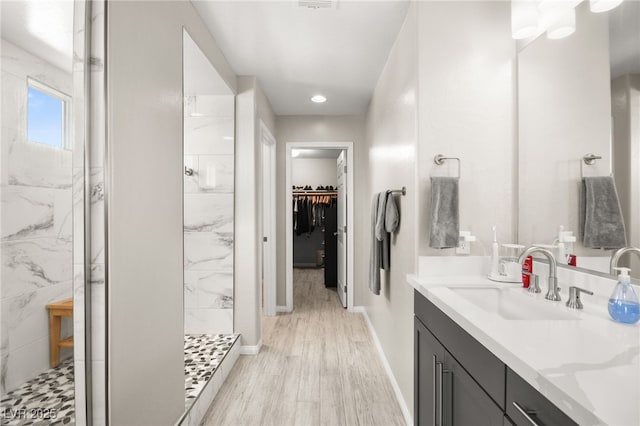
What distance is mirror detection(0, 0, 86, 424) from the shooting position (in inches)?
33.1

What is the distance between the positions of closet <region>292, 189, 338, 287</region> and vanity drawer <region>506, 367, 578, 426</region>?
14.9ft

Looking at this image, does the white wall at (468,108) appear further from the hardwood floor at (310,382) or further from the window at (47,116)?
the window at (47,116)

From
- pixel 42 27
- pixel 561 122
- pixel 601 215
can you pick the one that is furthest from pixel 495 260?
pixel 42 27

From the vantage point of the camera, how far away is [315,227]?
719cm

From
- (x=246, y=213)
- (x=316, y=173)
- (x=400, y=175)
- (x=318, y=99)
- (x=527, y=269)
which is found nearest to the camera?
(x=527, y=269)

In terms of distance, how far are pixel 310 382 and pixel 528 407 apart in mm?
1956

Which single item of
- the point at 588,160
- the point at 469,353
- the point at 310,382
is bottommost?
the point at 310,382

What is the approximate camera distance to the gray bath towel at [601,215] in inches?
46.6

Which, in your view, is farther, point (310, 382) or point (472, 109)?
point (310, 382)

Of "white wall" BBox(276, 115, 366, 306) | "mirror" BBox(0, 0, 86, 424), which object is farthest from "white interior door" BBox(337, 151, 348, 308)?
"mirror" BBox(0, 0, 86, 424)

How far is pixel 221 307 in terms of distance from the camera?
9.62ft

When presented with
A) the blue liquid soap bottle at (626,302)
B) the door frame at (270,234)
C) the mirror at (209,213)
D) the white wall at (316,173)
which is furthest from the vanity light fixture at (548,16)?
the white wall at (316,173)

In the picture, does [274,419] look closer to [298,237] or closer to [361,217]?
[361,217]

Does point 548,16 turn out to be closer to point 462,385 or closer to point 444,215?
point 444,215
